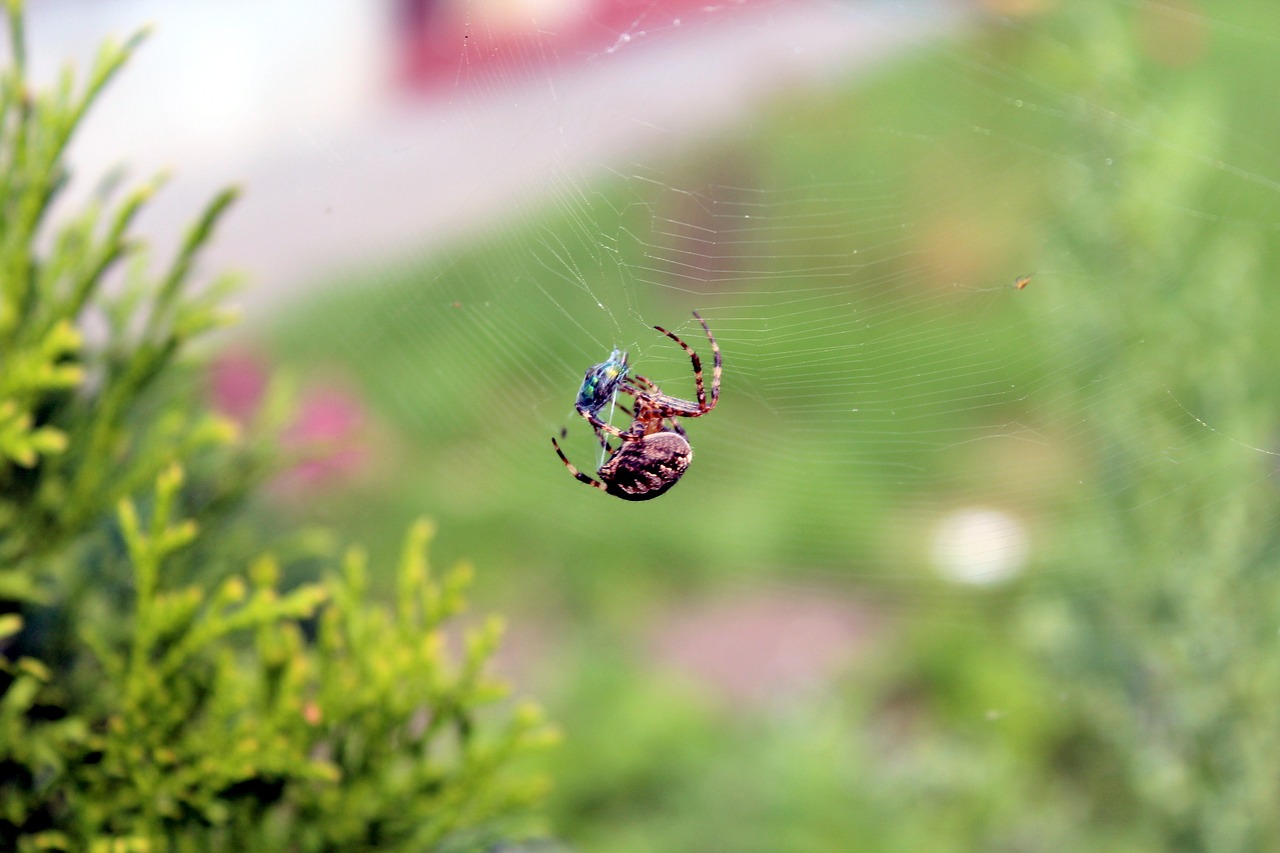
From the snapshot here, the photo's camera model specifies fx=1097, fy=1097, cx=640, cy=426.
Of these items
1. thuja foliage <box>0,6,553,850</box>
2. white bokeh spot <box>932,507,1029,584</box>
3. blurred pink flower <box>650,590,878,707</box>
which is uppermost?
thuja foliage <box>0,6,553,850</box>

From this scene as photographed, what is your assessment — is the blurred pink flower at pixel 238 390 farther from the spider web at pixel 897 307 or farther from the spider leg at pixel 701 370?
the spider leg at pixel 701 370

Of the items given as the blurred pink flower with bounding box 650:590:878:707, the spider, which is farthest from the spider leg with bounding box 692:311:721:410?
the blurred pink flower with bounding box 650:590:878:707

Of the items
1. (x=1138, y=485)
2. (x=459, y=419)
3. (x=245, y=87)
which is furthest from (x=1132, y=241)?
(x=245, y=87)

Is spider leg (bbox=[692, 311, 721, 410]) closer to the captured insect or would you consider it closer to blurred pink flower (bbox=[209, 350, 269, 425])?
the captured insect

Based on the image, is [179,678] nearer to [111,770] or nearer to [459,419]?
[111,770]

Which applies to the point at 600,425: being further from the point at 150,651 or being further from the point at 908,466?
the point at 908,466
